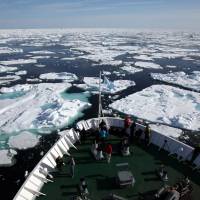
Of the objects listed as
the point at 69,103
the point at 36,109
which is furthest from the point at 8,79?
the point at 69,103

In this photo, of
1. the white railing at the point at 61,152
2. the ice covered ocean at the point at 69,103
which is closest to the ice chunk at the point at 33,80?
the ice covered ocean at the point at 69,103

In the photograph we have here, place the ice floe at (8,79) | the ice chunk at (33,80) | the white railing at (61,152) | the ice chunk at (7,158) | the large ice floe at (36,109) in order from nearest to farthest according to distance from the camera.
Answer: the white railing at (61,152) → the ice chunk at (7,158) → the large ice floe at (36,109) → the ice floe at (8,79) → the ice chunk at (33,80)

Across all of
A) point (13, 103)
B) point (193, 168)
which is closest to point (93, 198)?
point (193, 168)

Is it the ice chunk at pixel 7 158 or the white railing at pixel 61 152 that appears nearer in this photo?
the white railing at pixel 61 152

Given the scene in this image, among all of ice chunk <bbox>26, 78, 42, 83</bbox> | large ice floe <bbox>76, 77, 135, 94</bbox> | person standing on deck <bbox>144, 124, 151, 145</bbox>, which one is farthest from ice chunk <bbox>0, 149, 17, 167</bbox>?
ice chunk <bbox>26, 78, 42, 83</bbox>

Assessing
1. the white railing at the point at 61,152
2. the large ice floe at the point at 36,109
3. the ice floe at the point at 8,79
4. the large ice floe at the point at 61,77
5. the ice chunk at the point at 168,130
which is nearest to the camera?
the white railing at the point at 61,152

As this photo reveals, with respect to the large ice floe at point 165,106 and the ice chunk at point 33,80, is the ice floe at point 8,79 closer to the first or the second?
the ice chunk at point 33,80
